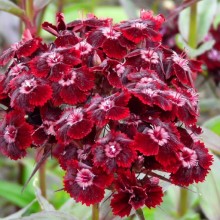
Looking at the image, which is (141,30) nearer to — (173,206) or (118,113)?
(118,113)

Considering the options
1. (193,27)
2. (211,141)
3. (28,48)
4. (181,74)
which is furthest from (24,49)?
(193,27)

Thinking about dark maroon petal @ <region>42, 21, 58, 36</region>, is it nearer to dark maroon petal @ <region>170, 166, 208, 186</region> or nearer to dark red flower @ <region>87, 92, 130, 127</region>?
dark red flower @ <region>87, 92, 130, 127</region>

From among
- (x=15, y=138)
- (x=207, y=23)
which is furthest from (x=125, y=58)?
(x=207, y=23)

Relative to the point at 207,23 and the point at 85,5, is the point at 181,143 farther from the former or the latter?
the point at 85,5

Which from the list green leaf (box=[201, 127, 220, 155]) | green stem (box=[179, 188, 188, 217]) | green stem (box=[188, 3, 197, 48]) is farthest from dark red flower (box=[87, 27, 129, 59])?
green stem (box=[179, 188, 188, 217])

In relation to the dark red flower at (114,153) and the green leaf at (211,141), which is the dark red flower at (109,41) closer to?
the dark red flower at (114,153)
